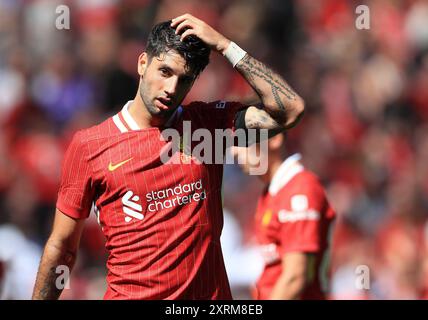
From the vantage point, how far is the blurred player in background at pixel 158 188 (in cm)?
459

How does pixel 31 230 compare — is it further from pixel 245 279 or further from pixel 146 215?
pixel 146 215

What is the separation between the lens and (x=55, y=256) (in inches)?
183

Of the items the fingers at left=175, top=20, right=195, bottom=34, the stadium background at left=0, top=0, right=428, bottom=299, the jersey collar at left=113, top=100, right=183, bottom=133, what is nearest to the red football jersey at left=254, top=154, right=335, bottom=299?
the jersey collar at left=113, top=100, right=183, bottom=133

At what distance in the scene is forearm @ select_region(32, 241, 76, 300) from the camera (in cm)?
465

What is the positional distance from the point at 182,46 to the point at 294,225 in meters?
1.77

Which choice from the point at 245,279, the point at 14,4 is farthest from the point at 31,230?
the point at 14,4

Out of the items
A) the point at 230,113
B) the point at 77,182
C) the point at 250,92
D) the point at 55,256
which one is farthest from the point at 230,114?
the point at 250,92

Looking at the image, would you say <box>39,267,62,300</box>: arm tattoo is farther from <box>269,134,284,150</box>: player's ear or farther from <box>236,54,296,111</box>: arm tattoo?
<box>269,134,284,150</box>: player's ear

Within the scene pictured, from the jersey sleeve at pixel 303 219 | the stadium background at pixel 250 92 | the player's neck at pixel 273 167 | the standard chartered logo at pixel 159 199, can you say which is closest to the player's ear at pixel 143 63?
the standard chartered logo at pixel 159 199

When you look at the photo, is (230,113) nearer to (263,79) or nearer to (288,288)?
(263,79)

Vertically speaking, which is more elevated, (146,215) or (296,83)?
(296,83)
